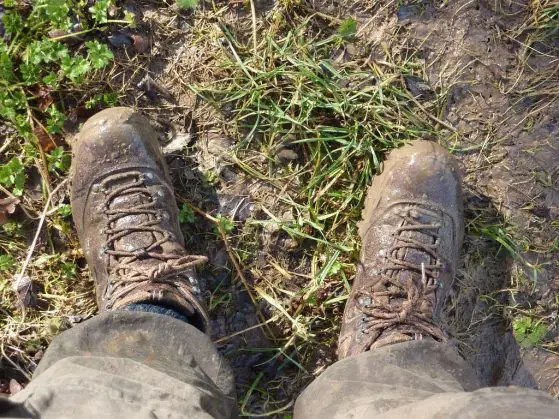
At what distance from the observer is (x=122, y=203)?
2768 millimetres

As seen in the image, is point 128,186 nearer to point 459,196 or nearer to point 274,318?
point 274,318

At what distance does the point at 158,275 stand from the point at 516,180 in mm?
1718

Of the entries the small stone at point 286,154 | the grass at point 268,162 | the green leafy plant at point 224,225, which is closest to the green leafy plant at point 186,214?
the grass at point 268,162

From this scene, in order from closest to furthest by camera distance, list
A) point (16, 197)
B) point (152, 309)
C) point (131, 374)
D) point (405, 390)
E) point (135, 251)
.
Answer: point (131, 374)
point (405, 390)
point (152, 309)
point (135, 251)
point (16, 197)

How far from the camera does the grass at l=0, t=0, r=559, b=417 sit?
2.78 m

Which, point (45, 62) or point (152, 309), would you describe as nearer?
point (152, 309)

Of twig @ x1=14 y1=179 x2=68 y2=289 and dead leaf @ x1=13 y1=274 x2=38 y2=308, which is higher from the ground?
twig @ x1=14 y1=179 x2=68 y2=289

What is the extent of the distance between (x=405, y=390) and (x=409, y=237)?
872 mm

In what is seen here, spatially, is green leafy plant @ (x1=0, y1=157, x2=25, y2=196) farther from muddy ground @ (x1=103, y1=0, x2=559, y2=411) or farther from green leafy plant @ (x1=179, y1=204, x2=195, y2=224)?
green leafy plant @ (x1=179, y1=204, x2=195, y2=224)

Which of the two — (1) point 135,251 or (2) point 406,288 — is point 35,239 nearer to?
(1) point 135,251

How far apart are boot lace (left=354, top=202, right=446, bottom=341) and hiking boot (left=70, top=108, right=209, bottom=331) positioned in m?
0.76

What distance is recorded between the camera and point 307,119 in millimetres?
2773

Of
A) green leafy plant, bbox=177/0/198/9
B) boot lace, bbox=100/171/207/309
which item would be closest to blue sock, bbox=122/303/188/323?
boot lace, bbox=100/171/207/309

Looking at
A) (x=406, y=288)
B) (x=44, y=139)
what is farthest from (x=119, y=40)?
(x=406, y=288)
